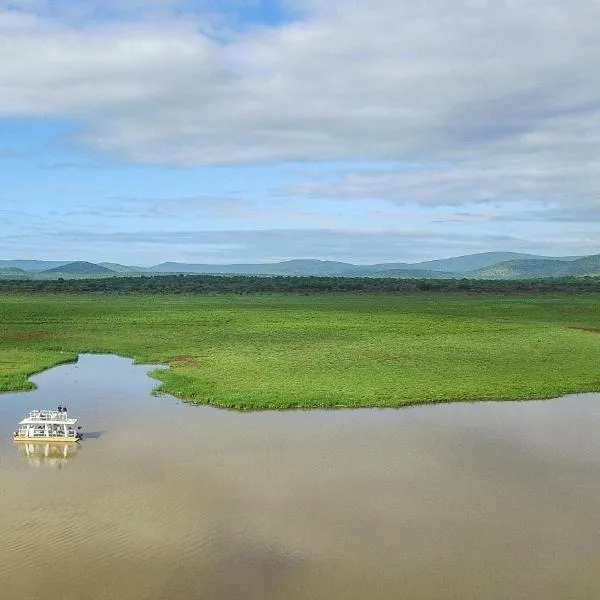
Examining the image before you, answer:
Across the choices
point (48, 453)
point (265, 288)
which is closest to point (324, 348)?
point (48, 453)

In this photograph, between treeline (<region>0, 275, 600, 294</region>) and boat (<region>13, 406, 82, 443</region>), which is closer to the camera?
boat (<region>13, 406, 82, 443</region>)

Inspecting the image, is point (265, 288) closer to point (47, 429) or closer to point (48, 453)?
point (47, 429)

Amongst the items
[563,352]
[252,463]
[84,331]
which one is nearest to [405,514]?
[252,463]

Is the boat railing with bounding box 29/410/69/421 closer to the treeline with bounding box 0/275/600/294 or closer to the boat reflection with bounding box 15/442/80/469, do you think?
the boat reflection with bounding box 15/442/80/469

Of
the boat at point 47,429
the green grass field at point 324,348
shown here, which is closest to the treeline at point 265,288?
the green grass field at point 324,348

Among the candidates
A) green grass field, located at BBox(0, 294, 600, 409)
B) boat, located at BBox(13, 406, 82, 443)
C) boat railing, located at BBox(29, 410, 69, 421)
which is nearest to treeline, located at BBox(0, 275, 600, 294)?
green grass field, located at BBox(0, 294, 600, 409)

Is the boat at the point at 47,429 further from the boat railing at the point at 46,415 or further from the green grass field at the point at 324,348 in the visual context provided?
the green grass field at the point at 324,348
